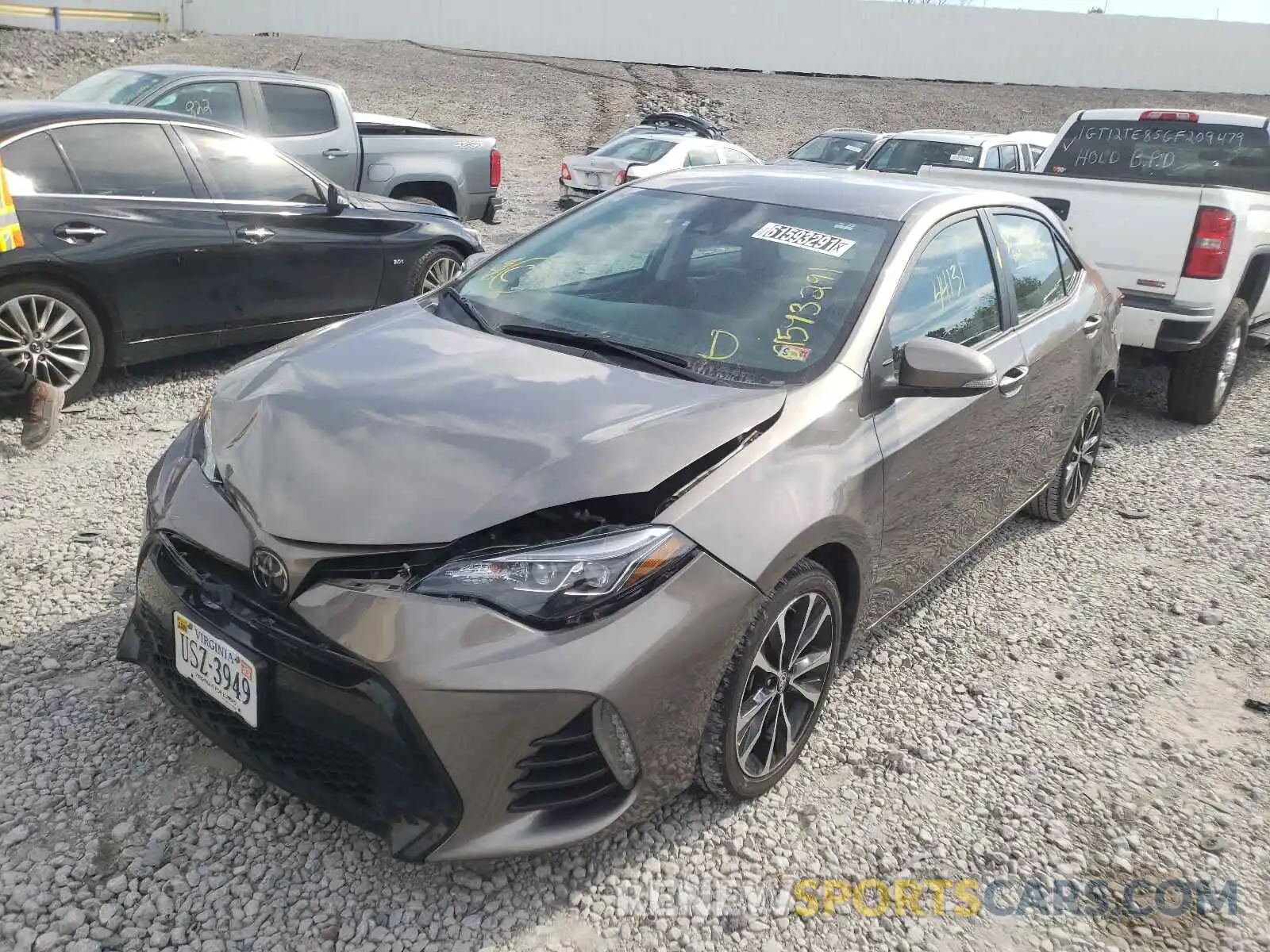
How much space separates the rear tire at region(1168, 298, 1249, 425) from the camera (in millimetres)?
6270

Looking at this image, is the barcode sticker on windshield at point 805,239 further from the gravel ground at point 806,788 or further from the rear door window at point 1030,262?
the gravel ground at point 806,788

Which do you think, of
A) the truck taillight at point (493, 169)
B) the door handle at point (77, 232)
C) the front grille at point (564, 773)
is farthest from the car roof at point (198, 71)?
the front grille at point (564, 773)

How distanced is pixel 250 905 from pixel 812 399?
192 cm

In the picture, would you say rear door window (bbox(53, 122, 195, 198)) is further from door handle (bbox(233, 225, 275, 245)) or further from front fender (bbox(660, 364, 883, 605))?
front fender (bbox(660, 364, 883, 605))

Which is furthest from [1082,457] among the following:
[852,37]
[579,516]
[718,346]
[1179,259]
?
[852,37]

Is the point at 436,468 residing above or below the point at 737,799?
above

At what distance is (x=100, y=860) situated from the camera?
93.5 inches

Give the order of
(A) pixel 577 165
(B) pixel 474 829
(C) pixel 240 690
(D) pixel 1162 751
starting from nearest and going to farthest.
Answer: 1. (B) pixel 474 829
2. (C) pixel 240 690
3. (D) pixel 1162 751
4. (A) pixel 577 165

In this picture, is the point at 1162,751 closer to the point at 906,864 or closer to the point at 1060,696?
the point at 1060,696

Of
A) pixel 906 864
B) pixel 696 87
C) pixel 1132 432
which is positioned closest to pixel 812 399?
pixel 906 864

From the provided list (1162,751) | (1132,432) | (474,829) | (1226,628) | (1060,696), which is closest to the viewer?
(474,829)

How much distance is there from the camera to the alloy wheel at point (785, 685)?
2.57 m

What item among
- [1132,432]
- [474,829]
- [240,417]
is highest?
[240,417]

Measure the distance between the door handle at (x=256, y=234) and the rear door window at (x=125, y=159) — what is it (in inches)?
12.6
